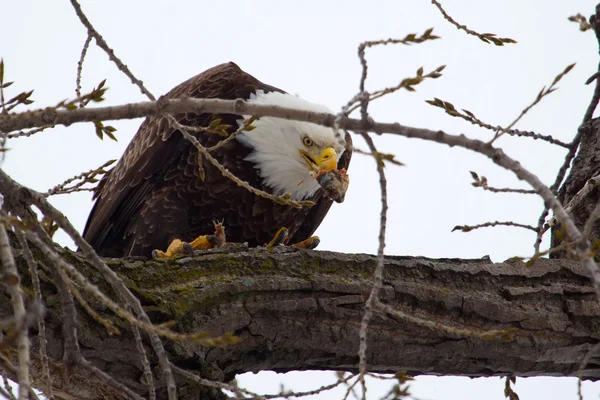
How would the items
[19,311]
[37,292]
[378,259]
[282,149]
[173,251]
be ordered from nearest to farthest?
[19,311] → [378,259] → [37,292] → [173,251] → [282,149]

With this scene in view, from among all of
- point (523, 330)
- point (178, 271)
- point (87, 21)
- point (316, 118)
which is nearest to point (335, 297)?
point (178, 271)

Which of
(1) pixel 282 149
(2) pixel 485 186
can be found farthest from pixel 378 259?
(1) pixel 282 149

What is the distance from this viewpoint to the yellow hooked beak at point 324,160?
3951 millimetres

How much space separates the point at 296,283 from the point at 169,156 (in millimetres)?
1732

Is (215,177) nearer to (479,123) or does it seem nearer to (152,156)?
(152,156)

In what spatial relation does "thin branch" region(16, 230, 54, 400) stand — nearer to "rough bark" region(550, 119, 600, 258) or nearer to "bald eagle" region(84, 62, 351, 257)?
"bald eagle" region(84, 62, 351, 257)

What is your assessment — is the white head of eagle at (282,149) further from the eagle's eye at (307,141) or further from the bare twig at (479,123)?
the bare twig at (479,123)

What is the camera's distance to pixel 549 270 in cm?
309

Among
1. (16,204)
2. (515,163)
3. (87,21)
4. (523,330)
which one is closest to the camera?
(515,163)

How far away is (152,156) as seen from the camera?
4281mm

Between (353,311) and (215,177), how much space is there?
162cm

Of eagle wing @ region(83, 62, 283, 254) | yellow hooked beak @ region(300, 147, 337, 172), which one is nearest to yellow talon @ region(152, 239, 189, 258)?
eagle wing @ region(83, 62, 283, 254)

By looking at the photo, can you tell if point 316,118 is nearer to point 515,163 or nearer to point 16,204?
point 515,163

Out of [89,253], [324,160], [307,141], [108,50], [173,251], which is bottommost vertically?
[89,253]
